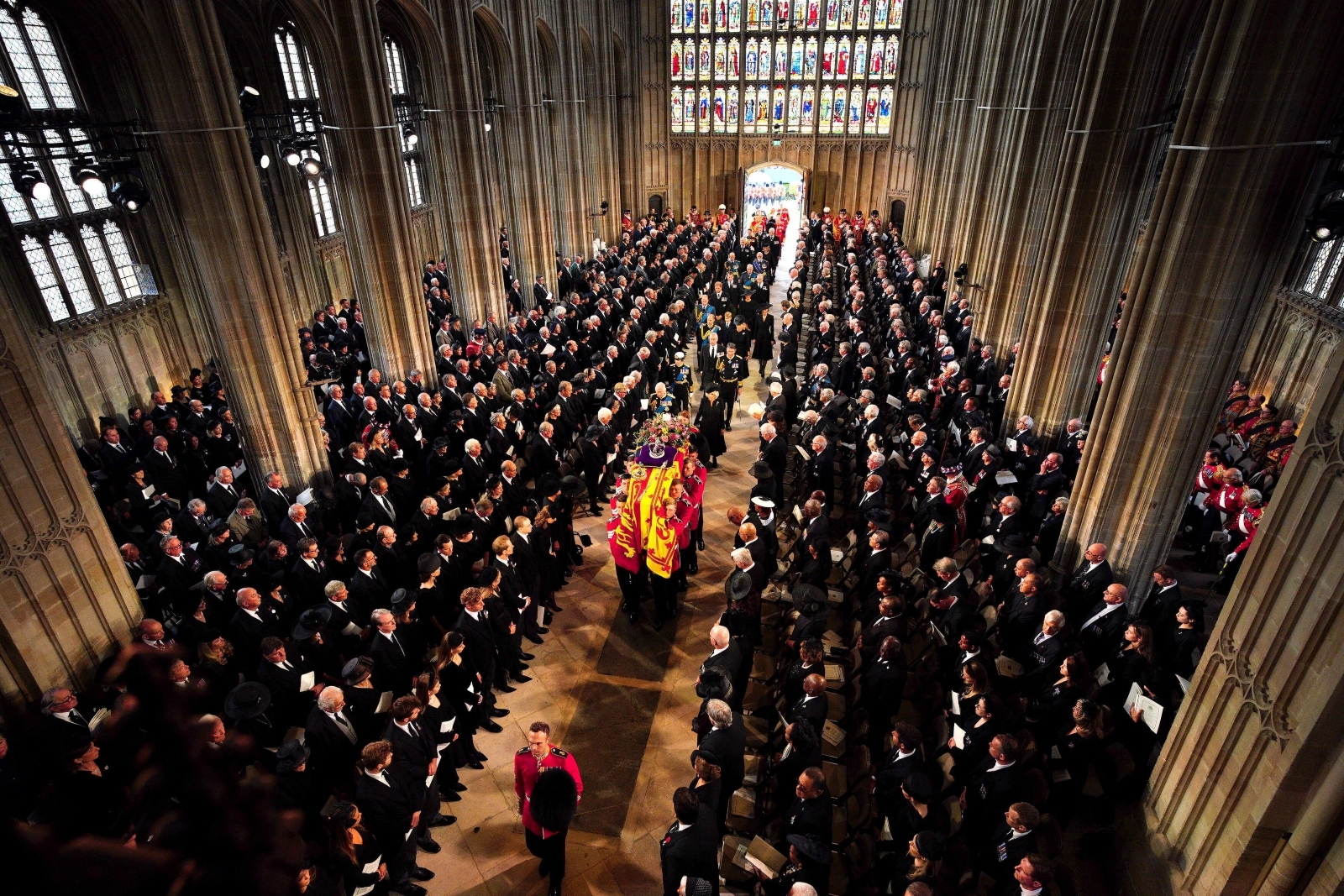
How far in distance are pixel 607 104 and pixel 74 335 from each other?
831 inches

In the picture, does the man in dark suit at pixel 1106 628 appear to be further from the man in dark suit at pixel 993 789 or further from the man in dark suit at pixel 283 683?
the man in dark suit at pixel 283 683

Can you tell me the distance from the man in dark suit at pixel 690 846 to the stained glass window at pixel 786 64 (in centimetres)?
3070

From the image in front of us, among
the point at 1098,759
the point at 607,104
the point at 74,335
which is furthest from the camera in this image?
the point at 607,104

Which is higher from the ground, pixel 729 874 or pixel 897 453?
pixel 897 453

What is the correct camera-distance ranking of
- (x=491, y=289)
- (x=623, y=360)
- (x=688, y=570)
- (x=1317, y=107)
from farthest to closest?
(x=491, y=289)
(x=623, y=360)
(x=688, y=570)
(x=1317, y=107)

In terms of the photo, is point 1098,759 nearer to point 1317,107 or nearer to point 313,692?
point 1317,107

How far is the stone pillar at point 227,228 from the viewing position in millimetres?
8523

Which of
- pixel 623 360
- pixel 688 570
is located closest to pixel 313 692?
pixel 688 570

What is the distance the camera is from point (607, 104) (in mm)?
27906

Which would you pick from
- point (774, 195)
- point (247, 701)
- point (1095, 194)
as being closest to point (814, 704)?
point (247, 701)

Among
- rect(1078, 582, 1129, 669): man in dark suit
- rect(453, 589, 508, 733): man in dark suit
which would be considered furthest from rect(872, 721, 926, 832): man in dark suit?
rect(453, 589, 508, 733): man in dark suit

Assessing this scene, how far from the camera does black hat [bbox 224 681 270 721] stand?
5.54 metres

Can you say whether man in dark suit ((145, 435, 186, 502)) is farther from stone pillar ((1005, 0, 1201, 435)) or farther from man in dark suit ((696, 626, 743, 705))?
stone pillar ((1005, 0, 1201, 435))

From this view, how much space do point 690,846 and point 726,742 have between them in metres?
0.95
